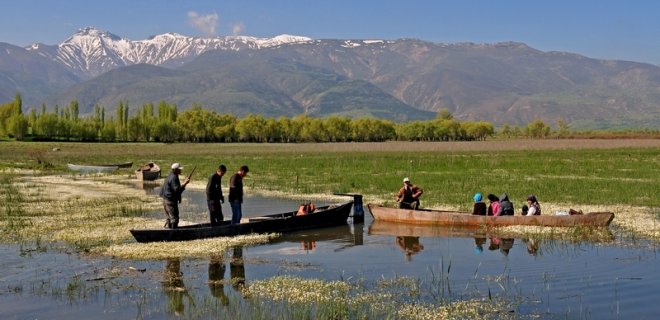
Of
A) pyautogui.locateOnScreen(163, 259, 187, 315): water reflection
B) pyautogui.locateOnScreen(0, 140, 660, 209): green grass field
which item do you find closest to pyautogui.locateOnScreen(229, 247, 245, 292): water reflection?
pyautogui.locateOnScreen(163, 259, 187, 315): water reflection

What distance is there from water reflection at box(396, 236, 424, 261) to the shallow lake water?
38mm

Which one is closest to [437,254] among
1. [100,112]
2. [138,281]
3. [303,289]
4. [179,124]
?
[303,289]

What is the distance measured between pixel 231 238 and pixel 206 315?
10.4 metres

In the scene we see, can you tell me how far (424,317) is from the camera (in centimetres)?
1573

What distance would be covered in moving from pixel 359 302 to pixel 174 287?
5.23 m

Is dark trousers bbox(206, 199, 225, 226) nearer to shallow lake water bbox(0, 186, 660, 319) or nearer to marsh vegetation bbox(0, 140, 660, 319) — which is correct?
marsh vegetation bbox(0, 140, 660, 319)

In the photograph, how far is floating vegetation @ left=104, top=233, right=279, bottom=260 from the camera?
75.6ft

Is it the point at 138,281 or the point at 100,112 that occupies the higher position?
the point at 100,112

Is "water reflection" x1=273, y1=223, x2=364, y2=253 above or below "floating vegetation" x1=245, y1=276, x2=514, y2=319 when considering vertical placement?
above

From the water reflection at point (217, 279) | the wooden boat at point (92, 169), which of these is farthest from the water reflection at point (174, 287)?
the wooden boat at point (92, 169)

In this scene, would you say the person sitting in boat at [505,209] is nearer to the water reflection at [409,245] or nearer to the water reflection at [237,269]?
the water reflection at [409,245]

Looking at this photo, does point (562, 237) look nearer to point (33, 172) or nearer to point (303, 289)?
point (303, 289)

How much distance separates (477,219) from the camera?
2905 centimetres

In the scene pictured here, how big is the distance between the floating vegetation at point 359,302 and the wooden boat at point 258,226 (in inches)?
278
